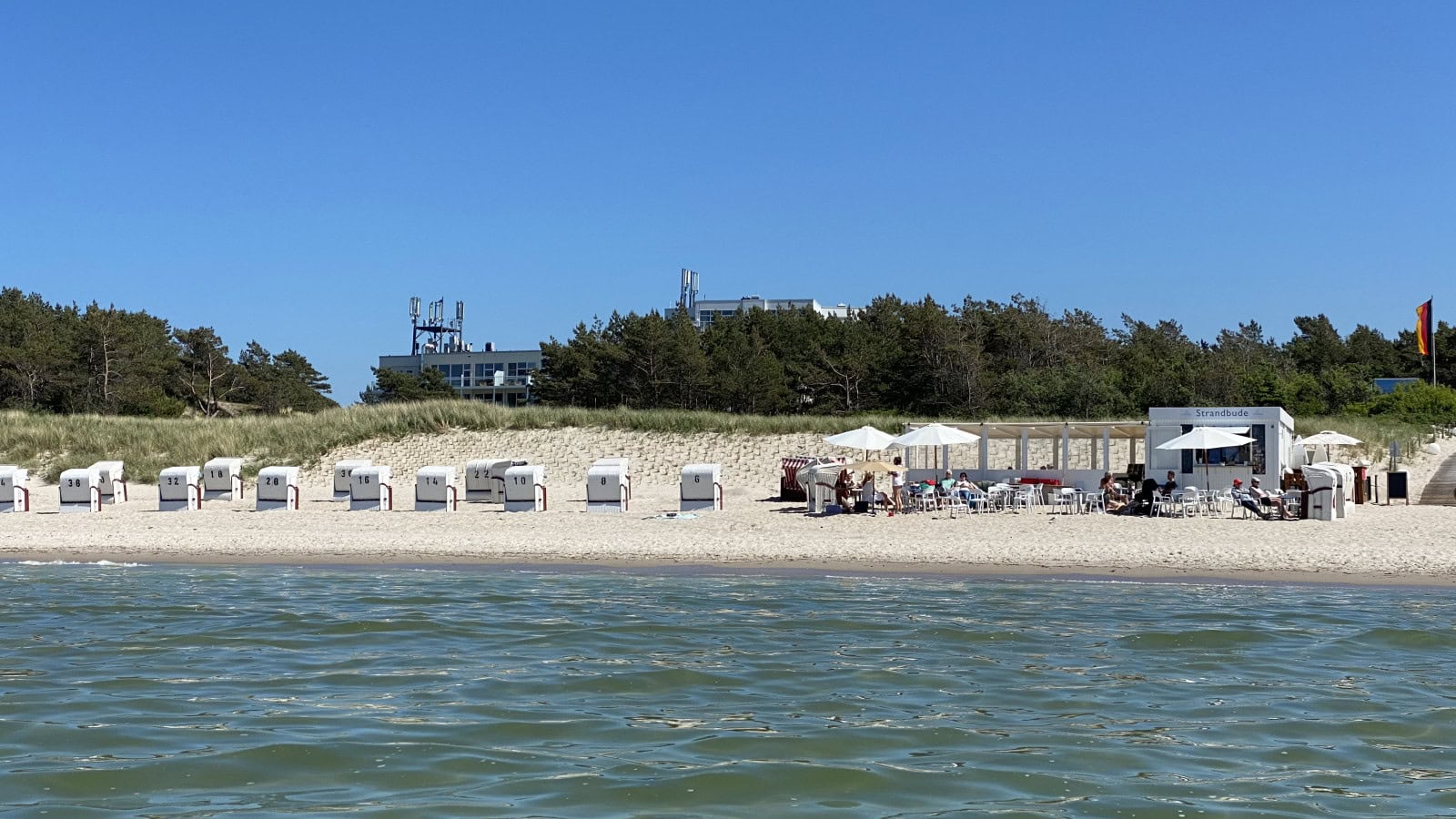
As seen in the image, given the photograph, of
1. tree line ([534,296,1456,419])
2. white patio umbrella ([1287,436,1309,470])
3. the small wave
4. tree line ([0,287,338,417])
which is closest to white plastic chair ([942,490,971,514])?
white patio umbrella ([1287,436,1309,470])

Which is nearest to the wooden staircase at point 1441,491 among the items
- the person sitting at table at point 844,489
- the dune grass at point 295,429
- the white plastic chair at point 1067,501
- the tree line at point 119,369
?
the white plastic chair at point 1067,501

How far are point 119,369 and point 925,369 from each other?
32211 mm

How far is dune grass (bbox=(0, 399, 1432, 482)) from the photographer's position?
33.0 meters

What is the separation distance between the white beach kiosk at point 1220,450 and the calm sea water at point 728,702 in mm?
9647

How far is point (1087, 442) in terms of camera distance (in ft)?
116

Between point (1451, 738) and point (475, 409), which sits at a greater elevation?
point (475, 409)

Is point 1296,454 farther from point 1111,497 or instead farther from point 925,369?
point 925,369

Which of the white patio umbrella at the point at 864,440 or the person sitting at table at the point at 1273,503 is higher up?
the white patio umbrella at the point at 864,440

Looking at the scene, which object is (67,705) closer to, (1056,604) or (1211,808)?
(1211,808)

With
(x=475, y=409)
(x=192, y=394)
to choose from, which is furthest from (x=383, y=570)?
(x=192, y=394)

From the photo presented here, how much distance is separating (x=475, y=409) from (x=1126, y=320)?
155ft

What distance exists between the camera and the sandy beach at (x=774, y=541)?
1609cm

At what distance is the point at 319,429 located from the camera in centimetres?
3497

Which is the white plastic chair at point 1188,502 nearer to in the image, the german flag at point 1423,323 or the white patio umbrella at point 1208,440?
the white patio umbrella at point 1208,440
